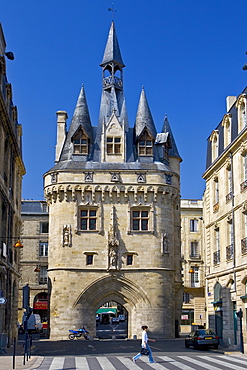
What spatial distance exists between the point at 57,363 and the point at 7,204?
33.5 feet

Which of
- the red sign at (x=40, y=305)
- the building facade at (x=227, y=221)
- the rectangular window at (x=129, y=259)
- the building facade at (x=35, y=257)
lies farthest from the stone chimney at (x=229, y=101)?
the red sign at (x=40, y=305)

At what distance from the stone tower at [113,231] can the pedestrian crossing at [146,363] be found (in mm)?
14266

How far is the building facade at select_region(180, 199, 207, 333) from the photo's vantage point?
57031 mm

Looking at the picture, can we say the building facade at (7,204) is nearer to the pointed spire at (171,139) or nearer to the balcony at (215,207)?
the balcony at (215,207)

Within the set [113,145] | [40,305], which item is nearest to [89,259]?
[113,145]

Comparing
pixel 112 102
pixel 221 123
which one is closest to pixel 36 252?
pixel 112 102

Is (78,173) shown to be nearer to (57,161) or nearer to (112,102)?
(57,161)

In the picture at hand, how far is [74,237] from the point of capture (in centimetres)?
3738

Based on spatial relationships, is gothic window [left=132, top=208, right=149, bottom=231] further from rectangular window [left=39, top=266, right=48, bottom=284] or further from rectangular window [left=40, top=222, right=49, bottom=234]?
rectangular window [left=39, top=266, right=48, bottom=284]

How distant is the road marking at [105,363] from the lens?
58.5 ft

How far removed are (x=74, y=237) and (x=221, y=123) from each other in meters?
13.9

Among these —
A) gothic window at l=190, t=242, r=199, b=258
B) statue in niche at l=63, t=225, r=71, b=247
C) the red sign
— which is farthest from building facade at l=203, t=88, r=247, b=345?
gothic window at l=190, t=242, r=199, b=258

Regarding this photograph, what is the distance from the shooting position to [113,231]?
123ft

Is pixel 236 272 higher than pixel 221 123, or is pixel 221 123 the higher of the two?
pixel 221 123
